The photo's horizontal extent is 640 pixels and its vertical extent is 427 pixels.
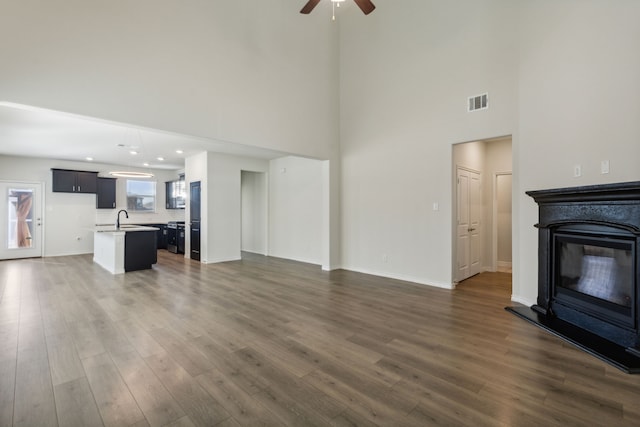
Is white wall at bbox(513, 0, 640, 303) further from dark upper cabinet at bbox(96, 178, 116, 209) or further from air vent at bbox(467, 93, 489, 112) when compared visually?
dark upper cabinet at bbox(96, 178, 116, 209)

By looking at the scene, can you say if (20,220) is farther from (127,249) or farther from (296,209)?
(296,209)

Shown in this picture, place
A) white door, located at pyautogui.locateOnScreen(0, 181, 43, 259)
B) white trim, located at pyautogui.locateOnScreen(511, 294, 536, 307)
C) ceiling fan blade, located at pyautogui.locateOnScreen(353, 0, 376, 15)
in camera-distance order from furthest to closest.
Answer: white door, located at pyautogui.locateOnScreen(0, 181, 43, 259) < white trim, located at pyautogui.locateOnScreen(511, 294, 536, 307) < ceiling fan blade, located at pyautogui.locateOnScreen(353, 0, 376, 15)

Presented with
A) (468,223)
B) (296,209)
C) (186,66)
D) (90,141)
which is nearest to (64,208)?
(90,141)

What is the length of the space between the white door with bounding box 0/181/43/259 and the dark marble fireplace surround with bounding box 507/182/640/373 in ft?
35.2

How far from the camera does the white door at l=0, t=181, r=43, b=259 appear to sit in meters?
7.42

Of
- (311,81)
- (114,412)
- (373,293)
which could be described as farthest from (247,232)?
(114,412)

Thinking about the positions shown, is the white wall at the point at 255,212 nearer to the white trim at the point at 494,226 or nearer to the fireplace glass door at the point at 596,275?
the white trim at the point at 494,226

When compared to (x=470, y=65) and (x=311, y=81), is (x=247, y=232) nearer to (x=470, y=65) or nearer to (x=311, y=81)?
(x=311, y=81)

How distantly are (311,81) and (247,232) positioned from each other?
5.00 metres

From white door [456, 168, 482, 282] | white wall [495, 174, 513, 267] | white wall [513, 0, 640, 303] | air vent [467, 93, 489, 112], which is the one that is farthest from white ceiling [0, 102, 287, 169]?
white wall [495, 174, 513, 267]

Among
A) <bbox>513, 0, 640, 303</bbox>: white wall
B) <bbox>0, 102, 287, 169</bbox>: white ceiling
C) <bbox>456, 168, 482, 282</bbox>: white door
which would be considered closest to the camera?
<bbox>513, 0, 640, 303</bbox>: white wall

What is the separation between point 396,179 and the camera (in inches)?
208

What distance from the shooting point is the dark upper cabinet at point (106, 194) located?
8.73 m

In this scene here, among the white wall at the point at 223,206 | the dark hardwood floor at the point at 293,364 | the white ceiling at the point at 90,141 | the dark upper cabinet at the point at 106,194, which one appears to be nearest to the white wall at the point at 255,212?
the white wall at the point at 223,206
